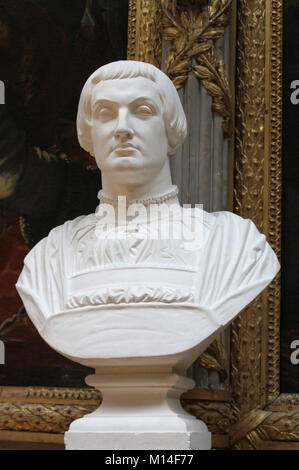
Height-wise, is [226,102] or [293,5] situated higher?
[293,5]

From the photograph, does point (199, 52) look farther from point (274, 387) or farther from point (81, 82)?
point (274, 387)

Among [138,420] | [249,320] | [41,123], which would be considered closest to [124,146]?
[138,420]

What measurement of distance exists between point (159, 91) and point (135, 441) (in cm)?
201

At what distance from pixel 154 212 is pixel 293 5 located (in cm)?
270

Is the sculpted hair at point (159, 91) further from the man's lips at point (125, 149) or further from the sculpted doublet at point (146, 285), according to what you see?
the sculpted doublet at point (146, 285)

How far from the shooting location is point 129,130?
505cm

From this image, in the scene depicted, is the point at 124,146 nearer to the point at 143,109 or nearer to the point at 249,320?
the point at 143,109

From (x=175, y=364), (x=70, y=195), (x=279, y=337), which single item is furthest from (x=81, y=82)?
(x=175, y=364)

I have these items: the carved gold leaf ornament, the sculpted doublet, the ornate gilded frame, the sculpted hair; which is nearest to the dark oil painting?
the ornate gilded frame

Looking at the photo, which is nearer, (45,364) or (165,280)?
(165,280)

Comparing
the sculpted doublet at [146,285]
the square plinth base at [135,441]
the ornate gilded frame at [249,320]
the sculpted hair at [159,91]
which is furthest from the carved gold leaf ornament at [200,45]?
the square plinth base at [135,441]

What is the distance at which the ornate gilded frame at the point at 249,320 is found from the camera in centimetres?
628

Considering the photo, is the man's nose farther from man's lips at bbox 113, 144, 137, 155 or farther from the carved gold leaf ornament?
the carved gold leaf ornament

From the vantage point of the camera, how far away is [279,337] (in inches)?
256
